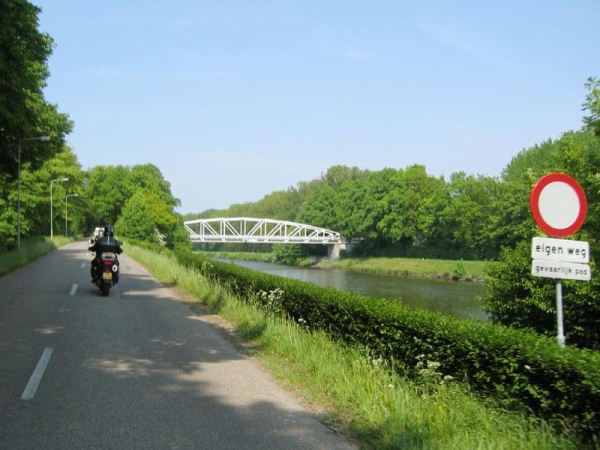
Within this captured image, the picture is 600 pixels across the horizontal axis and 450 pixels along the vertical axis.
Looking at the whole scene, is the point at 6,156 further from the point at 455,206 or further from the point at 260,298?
the point at 455,206

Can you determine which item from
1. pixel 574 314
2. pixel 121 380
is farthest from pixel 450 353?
pixel 574 314

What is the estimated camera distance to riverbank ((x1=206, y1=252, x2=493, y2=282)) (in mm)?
53281

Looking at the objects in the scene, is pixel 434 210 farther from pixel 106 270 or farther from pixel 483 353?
pixel 483 353

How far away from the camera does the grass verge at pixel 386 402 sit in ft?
15.7

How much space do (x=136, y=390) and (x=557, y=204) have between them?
4971mm

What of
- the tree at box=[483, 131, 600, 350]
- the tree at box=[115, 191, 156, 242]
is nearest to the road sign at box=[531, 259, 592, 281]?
the tree at box=[483, 131, 600, 350]

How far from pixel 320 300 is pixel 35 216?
4938 centimetres

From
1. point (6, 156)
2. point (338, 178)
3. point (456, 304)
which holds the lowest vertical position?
point (456, 304)

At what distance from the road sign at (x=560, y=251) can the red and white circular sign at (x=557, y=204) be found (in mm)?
221

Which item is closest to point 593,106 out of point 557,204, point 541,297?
point 541,297

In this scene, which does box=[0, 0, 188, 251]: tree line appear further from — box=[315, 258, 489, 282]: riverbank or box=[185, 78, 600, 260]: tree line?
box=[185, 78, 600, 260]: tree line

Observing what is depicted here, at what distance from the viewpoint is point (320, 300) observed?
9336 millimetres

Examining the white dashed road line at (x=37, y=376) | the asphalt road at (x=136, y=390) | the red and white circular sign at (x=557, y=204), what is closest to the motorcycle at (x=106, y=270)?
the asphalt road at (x=136, y=390)

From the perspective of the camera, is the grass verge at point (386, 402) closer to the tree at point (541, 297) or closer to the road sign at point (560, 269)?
the road sign at point (560, 269)
